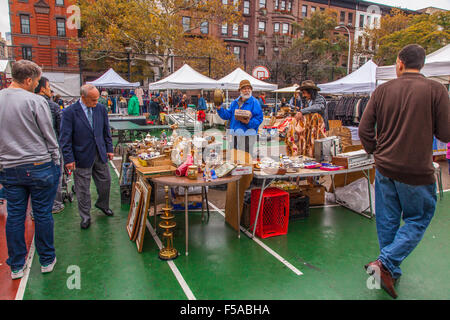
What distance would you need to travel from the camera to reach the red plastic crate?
13.4 feet

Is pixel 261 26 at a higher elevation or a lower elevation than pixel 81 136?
higher

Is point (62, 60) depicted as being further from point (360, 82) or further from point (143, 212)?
point (143, 212)

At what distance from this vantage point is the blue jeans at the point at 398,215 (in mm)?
2631

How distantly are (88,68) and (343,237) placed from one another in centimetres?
3522

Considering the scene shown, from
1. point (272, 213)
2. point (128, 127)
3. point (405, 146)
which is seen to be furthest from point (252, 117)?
point (128, 127)

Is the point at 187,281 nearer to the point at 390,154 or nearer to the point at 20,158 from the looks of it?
the point at 20,158

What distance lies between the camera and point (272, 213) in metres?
4.19

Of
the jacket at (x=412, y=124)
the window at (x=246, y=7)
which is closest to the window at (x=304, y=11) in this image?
the window at (x=246, y=7)

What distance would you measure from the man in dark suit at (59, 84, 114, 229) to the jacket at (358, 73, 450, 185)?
10.9 ft

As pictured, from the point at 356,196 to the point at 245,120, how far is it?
7.09ft

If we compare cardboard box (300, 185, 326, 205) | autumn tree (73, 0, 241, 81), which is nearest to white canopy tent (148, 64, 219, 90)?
autumn tree (73, 0, 241, 81)

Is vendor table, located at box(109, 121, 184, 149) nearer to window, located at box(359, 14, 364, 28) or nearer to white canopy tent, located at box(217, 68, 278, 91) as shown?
white canopy tent, located at box(217, 68, 278, 91)
